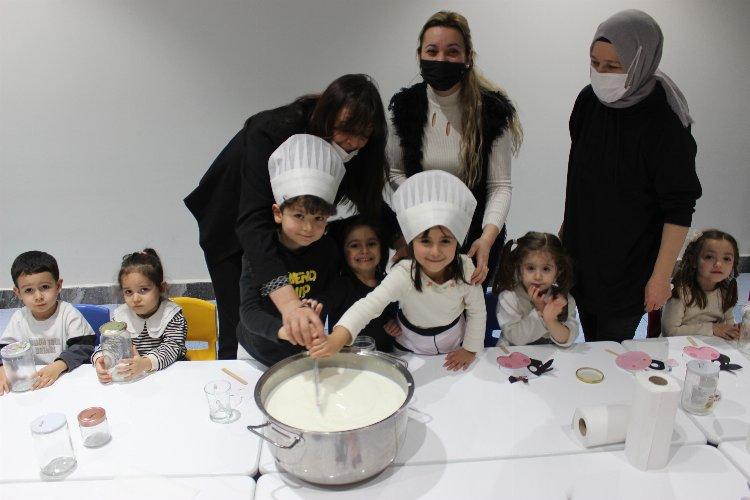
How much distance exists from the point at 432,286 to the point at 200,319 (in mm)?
1005

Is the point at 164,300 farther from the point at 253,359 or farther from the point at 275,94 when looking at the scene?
the point at 275,94

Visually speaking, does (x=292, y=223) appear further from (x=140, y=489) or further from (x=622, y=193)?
(x=622, y=193)

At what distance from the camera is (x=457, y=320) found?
1.71 m

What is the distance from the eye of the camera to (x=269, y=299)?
159 cm

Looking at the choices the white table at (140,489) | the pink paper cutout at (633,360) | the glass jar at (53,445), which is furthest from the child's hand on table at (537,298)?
the glass jar at (53,445)

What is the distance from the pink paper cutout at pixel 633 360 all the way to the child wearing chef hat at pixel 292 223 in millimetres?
970

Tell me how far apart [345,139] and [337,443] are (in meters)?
0.85

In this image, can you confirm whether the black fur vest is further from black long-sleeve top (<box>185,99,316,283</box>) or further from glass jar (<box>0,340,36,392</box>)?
glass jar (<box>0,340,36,392</box>)

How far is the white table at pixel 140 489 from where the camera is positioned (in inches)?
43.5

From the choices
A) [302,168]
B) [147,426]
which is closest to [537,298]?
[302,168]

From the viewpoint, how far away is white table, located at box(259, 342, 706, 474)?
1232mm

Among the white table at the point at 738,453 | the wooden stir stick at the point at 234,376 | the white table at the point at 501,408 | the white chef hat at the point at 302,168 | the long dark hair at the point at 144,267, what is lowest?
the white table at the point at 738,453

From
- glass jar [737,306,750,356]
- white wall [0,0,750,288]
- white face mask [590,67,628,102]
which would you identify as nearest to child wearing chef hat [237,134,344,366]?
white face mask [590,67,628,102]

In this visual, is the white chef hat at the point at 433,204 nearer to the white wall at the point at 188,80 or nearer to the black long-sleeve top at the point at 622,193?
the black long-sleeve top at the point at 622,193
